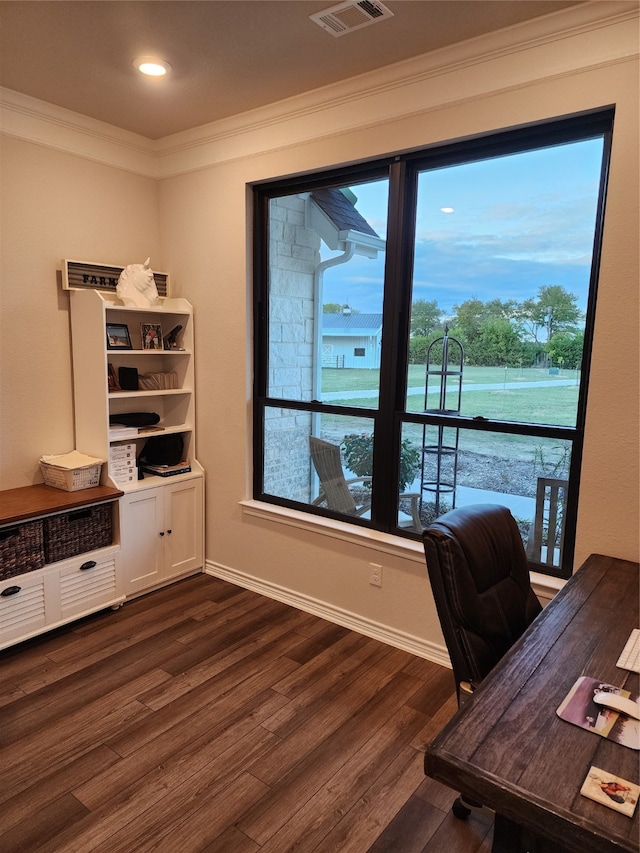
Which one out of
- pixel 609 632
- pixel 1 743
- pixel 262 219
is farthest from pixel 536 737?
pixel 262 219

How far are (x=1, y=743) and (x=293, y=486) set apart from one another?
1.86 m

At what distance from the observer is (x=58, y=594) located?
283 cm

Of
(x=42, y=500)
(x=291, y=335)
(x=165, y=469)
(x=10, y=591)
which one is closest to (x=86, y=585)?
(x=10, y=591)

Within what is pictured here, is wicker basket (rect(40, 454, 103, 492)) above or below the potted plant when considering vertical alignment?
below

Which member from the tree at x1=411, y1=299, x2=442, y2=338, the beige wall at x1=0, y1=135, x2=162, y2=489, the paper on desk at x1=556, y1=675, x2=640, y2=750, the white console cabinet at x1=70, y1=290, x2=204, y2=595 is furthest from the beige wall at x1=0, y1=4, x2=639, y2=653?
the paper on desk at x1=556, y1=675, x2=640, y2=750

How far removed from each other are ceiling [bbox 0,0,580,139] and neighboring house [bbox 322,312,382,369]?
1.16 metres

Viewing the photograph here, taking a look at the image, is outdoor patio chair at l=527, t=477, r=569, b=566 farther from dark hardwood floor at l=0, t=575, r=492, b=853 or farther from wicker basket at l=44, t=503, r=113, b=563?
wicker basket at l=44, t=503, r=113, b=563

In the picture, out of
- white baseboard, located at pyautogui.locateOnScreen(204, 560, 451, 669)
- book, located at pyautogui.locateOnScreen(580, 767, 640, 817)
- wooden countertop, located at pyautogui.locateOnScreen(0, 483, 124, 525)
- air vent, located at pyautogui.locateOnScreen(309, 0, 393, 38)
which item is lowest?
white baseboard, located at pyautogui.locateOnScreen(204, 560, 451, 669)

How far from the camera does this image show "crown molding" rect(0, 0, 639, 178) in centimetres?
203

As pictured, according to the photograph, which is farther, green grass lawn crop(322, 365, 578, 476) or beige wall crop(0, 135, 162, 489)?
beige wall crop(0, 135, 162, 489)

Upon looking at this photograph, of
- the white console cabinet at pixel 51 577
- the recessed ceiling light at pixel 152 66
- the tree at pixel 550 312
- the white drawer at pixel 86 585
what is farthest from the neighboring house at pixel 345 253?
the white drawer at pixel 86 585

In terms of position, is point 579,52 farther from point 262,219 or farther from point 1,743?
point 1,743

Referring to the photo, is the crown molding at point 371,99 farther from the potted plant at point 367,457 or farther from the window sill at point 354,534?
the window sill at point 354,534

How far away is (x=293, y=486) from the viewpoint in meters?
3.35
